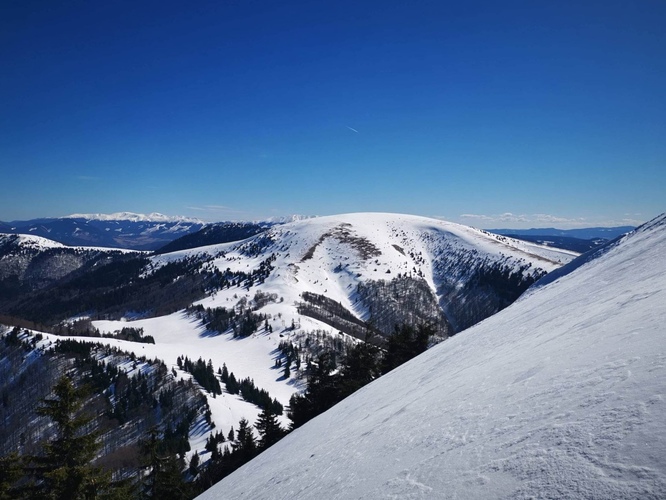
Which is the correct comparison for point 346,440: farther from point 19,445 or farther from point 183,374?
point 19,445

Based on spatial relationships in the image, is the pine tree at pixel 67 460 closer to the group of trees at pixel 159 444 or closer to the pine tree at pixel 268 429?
the group of trees at pixel 159 444

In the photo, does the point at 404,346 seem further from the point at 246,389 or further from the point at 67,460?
the point at 246,389

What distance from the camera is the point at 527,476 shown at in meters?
4.38

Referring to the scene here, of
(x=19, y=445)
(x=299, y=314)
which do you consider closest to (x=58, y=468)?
(x=19, y=445)

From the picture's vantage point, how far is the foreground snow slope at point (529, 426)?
4.06 meters

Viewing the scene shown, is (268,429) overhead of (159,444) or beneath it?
beneath

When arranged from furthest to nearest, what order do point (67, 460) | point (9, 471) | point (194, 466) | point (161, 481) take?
point (194, 466)
point (161, 481)
point (9, 471)
point (67, 460)

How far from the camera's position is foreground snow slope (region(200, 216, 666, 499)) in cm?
406

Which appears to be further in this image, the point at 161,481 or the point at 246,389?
the point at 246,389

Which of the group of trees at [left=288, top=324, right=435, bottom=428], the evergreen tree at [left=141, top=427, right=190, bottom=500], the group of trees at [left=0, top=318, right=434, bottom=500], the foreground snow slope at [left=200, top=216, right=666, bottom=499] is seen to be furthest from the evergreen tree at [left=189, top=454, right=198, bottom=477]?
the foreground snow slope at [left=200, top=216, right=666, bottom=499]

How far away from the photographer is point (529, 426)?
5.56 m

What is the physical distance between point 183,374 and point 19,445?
52.5 meters

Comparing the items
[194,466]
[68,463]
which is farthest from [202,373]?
[68,463]

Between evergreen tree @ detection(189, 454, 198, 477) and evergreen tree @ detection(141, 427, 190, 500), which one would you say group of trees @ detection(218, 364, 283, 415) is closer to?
evergreen tree @ detection(189, 454, 198, 477)
